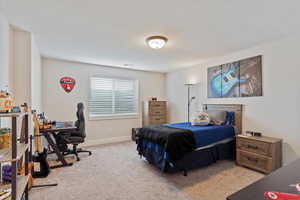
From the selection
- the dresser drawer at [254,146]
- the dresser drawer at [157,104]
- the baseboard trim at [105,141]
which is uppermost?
the dresser drawer at [157,104]

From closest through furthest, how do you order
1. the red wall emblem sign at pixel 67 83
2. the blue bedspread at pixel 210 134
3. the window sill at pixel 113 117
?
the blue bedspread at pixel 210 134
the red wall emblem sign at pixel 67 83
the window sill at pixel 113 117

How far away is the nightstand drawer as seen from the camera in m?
2.59

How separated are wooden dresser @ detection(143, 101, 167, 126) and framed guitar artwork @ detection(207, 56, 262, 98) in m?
1.74

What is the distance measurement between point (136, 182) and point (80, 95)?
2.94m

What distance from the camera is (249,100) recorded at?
326cm

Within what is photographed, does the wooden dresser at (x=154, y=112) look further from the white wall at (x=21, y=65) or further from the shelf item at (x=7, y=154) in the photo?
the shelf item at (x=7, y=154)

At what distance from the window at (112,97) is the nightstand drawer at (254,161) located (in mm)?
3282

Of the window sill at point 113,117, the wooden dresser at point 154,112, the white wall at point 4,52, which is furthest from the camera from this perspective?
the wooden dresser at point 154,112

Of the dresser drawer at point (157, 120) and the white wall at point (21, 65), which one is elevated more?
the white wall at point (21, 65)

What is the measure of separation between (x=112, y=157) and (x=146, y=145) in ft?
3.05

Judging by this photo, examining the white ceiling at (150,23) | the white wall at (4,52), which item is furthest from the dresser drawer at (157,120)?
the white wall at (4,52)

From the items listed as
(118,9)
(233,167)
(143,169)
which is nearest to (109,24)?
(118,9)

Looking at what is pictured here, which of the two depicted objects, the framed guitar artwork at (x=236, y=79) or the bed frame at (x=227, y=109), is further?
the bed frame at (x=227, y=109)

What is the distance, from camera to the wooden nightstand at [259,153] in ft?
8.44
